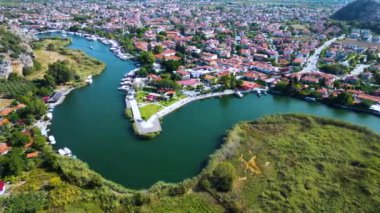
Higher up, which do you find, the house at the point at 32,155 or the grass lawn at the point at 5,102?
the house at the point at 32,155

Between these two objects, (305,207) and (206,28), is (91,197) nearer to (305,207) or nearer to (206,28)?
(305,207)

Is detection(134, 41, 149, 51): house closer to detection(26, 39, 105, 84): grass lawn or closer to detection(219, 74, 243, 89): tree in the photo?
detection(26, 39, 105, 84): grass lawn

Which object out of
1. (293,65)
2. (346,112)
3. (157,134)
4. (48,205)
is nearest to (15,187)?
(48,205)

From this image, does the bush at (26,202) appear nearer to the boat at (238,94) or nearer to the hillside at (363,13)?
the boat at (238,94)

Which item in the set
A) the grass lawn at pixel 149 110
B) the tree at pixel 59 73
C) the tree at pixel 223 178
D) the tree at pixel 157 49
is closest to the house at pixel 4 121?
the grass lawn at pixel 149 110

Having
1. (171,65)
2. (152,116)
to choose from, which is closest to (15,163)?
(152,116)
